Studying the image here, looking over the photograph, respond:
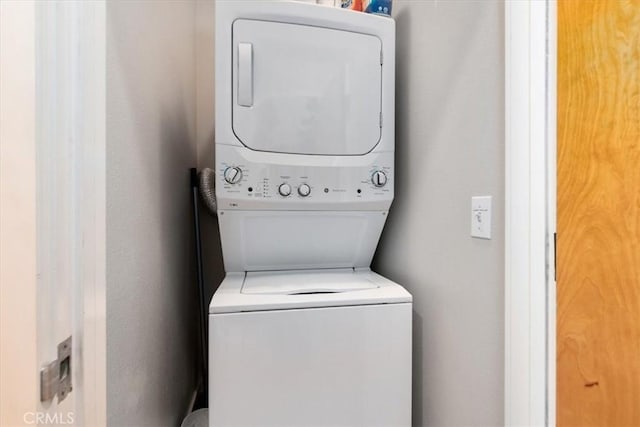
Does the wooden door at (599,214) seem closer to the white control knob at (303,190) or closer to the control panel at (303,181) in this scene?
the control panel at (303,181)

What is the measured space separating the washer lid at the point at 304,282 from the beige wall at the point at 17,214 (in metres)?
0.63

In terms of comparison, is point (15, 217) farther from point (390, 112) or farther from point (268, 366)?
point (390, 112)

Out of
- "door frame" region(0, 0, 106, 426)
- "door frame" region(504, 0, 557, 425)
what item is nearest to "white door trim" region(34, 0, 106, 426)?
"door frame" region(0, 0, 106, 426)

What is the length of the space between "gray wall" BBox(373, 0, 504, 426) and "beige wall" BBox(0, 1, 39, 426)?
0.98 m

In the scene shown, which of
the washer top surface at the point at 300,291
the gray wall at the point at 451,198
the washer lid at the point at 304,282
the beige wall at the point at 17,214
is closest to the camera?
the beige wall at the point at 17,214

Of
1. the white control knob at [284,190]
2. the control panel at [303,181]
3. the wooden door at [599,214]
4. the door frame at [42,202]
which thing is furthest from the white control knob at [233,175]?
the wooden door at [599,214]

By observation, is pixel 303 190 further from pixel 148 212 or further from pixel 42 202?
pixel 42 202

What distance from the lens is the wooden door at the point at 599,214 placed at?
97 cm

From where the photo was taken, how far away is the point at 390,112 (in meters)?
1.29

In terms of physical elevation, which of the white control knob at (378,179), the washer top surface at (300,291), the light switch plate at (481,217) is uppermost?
the white control knob at (378,179)

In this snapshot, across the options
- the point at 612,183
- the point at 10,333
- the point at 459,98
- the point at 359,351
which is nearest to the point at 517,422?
the point at 359,351

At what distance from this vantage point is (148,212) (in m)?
1.05

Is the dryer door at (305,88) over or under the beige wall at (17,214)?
over

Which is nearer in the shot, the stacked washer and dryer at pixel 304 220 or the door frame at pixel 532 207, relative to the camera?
the door frame at pixel 532 207
